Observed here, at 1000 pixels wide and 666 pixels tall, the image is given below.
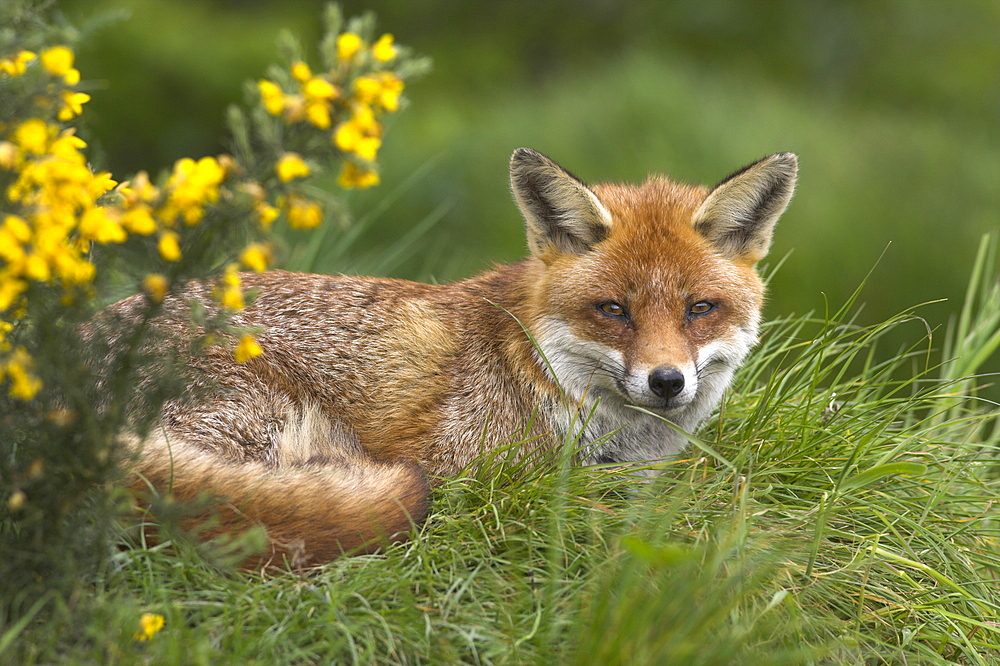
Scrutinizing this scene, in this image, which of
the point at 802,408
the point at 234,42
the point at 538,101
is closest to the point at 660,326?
the point at 802,408

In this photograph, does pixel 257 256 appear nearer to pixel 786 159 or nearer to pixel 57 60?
pixel 57 60

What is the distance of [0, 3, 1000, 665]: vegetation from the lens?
2646 mm

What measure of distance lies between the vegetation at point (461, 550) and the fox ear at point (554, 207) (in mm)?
1034

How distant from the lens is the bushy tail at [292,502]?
3.20 metres

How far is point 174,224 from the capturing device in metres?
2.67

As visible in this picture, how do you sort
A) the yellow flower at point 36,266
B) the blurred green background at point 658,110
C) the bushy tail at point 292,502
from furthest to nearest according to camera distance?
the blurred green background at point 658,110
the bushy tail at point 292,502
the yellow flower at point 36,266

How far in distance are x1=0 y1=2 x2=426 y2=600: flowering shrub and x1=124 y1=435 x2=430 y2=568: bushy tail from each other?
435 mm

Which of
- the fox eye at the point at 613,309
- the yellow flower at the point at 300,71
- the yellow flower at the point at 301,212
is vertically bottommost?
the fox eye at the point at 613,309

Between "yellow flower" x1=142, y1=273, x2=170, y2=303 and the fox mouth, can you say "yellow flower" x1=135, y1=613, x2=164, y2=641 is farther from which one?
the fox mouth

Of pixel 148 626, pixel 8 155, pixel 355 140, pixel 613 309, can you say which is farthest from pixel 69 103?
pixel 613 309

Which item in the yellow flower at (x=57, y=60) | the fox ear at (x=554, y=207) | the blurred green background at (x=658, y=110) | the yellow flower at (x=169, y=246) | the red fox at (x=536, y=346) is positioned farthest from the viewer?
the blurred green background at (x=658, y=110)

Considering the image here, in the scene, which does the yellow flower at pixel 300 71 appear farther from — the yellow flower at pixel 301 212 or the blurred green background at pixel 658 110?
the blurred green background at pixel 658 110

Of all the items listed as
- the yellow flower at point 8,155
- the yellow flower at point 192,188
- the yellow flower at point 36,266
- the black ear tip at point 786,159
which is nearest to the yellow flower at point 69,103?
the yellow flower at point 8,155

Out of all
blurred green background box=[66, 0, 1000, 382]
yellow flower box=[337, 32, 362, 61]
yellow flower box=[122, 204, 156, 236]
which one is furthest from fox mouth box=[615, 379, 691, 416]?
blurred green background box=[66, 0, 1000, 382]
